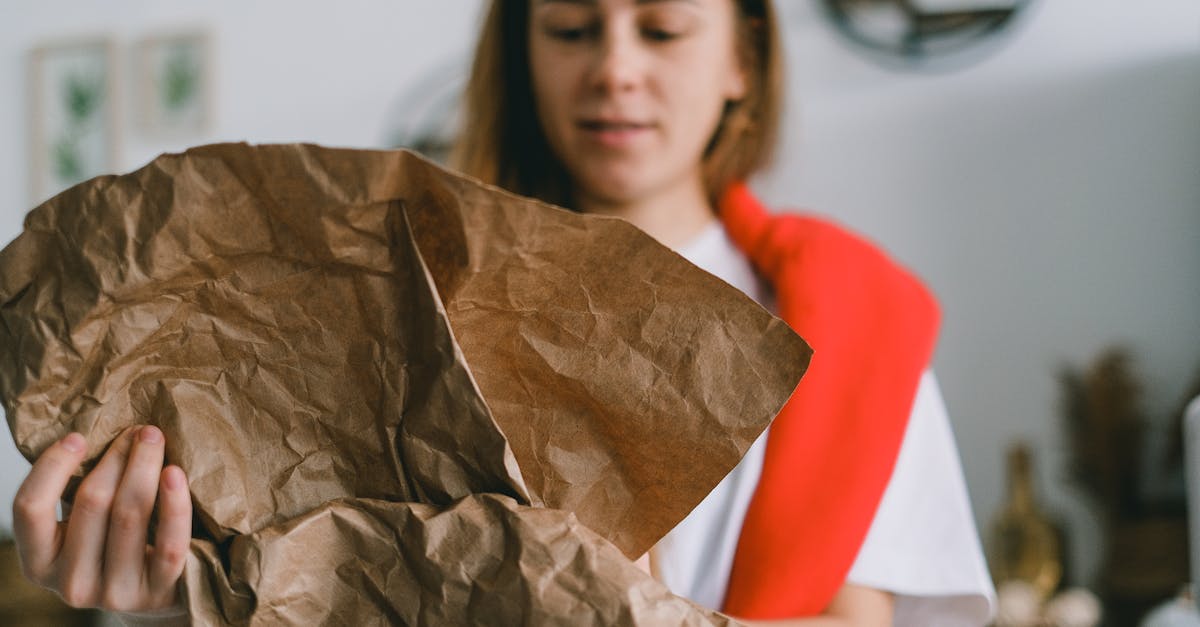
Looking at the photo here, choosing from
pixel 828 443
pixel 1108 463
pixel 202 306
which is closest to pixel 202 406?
pixel 202 306

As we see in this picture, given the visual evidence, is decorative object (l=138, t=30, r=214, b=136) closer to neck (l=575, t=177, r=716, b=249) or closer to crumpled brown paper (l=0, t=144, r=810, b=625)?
neck (l=575, t=177, r=716, b=249)

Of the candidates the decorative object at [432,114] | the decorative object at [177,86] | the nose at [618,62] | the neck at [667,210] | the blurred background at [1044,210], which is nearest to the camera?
the nose at [618,62]

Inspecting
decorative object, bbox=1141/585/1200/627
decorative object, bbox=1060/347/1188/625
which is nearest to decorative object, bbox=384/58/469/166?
decorative object, bbox=1060/347/1188/625

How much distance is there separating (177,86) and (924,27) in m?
1.63

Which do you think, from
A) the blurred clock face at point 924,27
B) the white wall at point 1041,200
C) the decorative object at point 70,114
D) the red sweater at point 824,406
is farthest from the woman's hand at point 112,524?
the decorative object at point 70,114

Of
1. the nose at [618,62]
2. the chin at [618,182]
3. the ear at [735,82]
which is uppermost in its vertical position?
the nose at [618,62]

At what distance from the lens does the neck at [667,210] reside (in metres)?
0.87

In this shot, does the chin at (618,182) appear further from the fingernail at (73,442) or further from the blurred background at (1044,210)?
the blurred background at (1044,210)

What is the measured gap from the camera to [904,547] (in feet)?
2.68

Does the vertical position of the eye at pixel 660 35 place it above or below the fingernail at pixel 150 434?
above

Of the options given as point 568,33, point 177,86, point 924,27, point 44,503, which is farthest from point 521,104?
point 177,86

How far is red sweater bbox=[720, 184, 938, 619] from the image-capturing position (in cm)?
79

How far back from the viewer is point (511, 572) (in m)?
0.38

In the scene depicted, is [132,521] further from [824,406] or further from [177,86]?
[177,86]
